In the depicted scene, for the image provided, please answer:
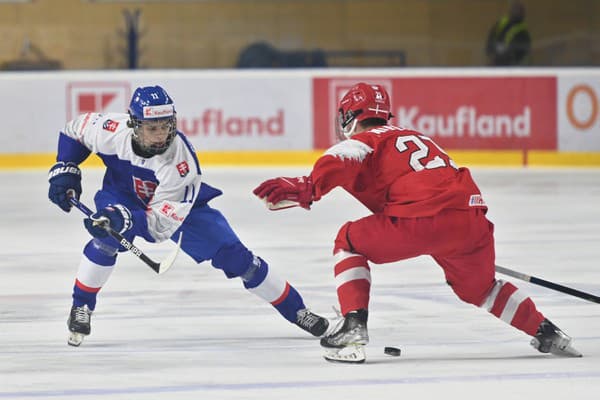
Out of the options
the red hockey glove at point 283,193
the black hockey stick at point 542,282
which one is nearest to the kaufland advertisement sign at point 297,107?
the black hockey stick at point 542,282

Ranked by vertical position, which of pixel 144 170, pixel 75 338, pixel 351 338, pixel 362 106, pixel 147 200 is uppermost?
pixel 362 106

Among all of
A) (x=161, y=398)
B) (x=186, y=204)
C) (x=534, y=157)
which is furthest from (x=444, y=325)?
(x=534, y=157)

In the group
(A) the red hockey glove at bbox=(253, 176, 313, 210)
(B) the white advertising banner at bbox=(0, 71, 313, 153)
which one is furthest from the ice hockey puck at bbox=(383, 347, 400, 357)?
(B) the white advertising banner at bbox=(0, 71, 313, 153)

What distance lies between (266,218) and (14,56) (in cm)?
491

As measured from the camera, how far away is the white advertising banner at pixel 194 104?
1245 centimetres

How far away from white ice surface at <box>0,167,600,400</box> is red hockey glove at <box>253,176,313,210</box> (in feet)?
1.73

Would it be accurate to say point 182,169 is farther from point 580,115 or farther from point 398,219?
point 580,115

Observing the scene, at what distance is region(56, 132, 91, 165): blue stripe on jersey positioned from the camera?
5.01 metres

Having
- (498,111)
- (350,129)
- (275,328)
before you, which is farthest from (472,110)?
(350,129)

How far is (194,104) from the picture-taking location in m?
12.5

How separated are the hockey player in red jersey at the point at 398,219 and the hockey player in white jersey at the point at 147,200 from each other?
0.52m

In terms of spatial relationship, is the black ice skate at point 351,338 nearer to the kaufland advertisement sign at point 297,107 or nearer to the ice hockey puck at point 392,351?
the ice hockey puck at point 392,351

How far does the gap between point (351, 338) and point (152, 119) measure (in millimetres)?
1006

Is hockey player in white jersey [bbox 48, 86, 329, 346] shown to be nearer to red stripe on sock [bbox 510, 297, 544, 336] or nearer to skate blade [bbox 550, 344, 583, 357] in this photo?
red stripe on sock [bbox 510, 297, 544, 336]
